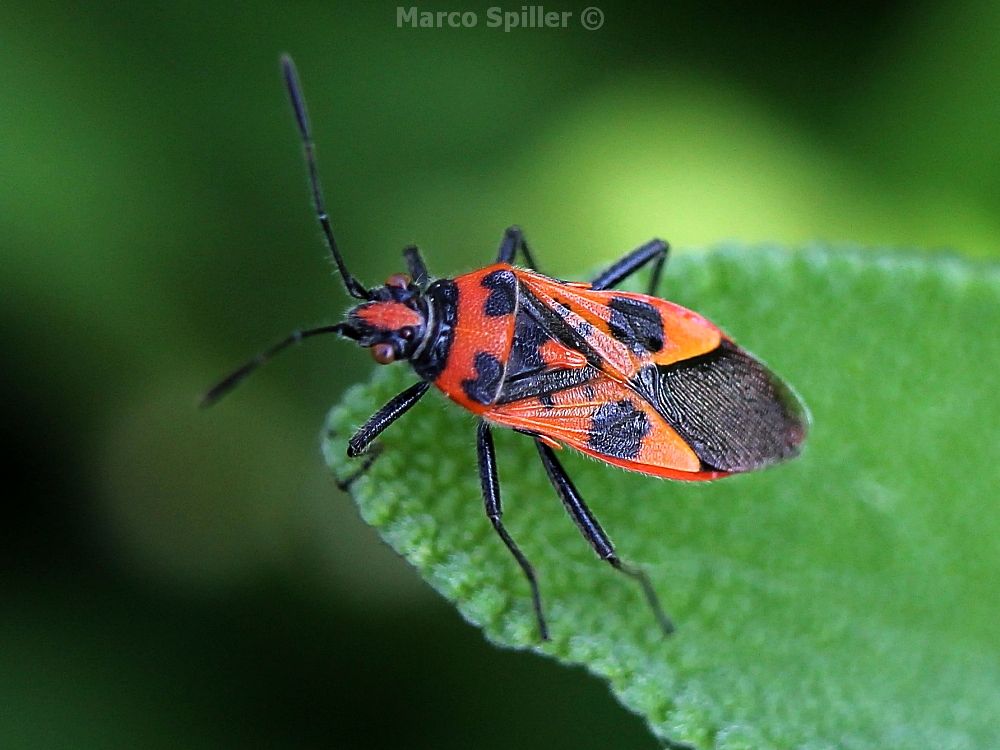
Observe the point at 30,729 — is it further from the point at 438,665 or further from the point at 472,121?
the point at 472,121

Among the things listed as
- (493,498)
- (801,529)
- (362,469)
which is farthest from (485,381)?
(801,529)

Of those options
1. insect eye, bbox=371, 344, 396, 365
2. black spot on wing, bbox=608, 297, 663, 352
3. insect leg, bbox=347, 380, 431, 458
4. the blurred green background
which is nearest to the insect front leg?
insect leg, bbox=347, 380, 431, 458

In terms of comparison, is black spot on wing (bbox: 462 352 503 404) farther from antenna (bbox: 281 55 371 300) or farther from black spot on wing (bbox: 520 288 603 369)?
antenna (bbox: 281 55 371 300)

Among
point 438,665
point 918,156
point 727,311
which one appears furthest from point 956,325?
point 438,665

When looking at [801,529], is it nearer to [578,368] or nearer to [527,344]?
[578,368]

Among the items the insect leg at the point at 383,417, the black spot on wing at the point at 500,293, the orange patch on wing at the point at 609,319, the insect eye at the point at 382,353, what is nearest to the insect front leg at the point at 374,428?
the insect leg at the point at 383,417

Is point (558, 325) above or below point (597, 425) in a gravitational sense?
above

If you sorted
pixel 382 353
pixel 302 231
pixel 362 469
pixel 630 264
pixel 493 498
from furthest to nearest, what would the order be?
pixel 302 231 < pixel 630 264 < pixel 382 353 < pixel 493 498 < pixel 362 469
